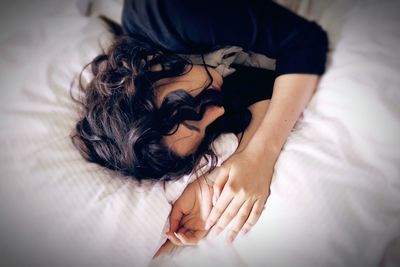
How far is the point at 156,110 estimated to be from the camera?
1.63ft

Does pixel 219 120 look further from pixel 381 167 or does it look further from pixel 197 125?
pixel 381 167

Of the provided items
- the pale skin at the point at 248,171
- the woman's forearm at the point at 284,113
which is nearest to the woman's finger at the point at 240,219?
the pale skin at the point at 248,171

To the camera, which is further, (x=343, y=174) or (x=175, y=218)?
(x=175, y=218)

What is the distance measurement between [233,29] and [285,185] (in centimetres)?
28

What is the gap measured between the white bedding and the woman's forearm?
0.02m

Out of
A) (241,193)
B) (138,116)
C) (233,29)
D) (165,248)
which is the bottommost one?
(165,248)

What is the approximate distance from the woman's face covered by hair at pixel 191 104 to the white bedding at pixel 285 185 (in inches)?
2.6

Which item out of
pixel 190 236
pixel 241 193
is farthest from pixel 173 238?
pixel 241 193

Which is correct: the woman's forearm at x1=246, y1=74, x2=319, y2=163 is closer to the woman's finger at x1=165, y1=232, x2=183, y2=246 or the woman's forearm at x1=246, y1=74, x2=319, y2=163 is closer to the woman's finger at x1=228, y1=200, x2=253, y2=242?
the woman's finger at x1=228, y1=200, x2=253, y2=242

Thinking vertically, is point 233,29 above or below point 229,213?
above

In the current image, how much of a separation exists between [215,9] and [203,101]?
157mm

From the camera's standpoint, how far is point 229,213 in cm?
52

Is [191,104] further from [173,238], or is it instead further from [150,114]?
[173,238]

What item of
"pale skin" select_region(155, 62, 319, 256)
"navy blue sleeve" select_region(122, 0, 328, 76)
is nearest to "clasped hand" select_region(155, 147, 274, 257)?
"pale skin" select_region(155, 62, 319, 256)
